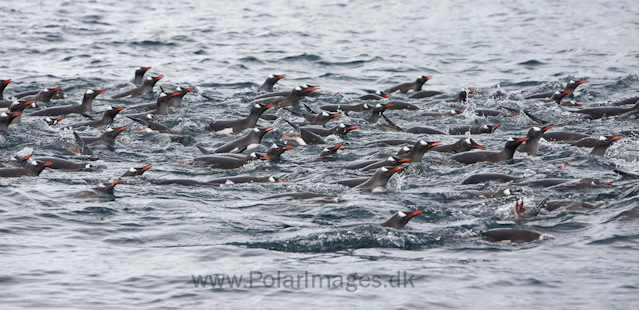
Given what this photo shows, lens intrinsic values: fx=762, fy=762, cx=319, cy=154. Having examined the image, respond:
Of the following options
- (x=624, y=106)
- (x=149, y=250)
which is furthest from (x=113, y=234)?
(x=624, y=106)

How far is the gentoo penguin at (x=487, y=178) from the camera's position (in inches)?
385

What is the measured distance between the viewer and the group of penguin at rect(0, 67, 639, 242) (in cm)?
962

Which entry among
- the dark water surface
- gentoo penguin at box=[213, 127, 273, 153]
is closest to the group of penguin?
gentoo penguin at box=[213, 127, 273, 153]

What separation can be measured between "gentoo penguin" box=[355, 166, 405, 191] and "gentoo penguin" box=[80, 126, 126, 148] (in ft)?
15.4

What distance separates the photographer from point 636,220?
26.6 ft

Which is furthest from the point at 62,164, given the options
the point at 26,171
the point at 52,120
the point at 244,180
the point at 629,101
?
the point at 629,101

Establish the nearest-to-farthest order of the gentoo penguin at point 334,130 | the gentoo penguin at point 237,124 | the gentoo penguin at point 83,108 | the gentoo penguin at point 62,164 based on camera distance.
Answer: the gentoo penguin at point 62,164, the gentoo penguin at point 334,130, the gentoo penguin at point 237,124, the gentoo penguin at point 83,108

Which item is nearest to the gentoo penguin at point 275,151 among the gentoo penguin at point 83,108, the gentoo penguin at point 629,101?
the gentoo penguin at point 83,108

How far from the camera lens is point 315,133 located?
42.8ft

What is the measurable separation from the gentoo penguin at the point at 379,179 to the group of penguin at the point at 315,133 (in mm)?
13

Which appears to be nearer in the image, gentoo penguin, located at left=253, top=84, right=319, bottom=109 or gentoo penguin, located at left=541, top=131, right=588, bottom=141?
gentoo penguin, located at left=541, top=131, right=588, bottom=141

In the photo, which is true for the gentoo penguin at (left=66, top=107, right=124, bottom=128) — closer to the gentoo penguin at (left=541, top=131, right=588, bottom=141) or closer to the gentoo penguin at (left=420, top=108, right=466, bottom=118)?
the gentoo penguin at (left=420, top=108, right=466, bottom=118)

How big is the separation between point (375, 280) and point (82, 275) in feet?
8.54

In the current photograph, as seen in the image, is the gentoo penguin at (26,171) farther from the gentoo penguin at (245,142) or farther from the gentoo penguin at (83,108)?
the gentoo penguin at (83,108)
